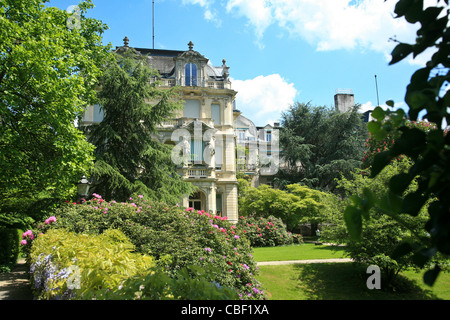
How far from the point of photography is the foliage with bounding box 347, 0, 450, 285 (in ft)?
3.75

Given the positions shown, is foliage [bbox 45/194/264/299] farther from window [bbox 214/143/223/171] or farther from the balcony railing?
the balcony railing

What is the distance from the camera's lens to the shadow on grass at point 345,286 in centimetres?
1125

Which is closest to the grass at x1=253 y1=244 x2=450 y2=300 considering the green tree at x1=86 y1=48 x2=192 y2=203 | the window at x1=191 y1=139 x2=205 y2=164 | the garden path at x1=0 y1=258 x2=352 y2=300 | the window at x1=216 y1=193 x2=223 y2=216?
the garden path at x1=0 y1=258 x2=352 y2=300

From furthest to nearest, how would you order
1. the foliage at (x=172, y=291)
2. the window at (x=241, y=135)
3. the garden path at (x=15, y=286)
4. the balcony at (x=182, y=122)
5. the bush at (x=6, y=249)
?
the window at (x=241, y=135)
the balcony at (x=182, y=122)
the bush at (x=6, y=249)
the garden path at (x=15, y=286)
the foliage at (x=172, y=291)

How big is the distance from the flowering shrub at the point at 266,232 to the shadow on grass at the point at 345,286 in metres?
9.11

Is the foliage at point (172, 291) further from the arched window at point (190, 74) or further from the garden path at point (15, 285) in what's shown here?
the arched window at point (190, 74)

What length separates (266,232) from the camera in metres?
23.5

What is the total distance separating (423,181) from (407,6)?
28.0 inches

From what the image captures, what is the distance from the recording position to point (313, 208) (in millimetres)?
26750

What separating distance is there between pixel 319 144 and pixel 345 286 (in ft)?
90.8

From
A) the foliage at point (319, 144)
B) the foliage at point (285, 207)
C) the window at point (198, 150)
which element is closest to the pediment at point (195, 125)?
the window at point (198, 150)

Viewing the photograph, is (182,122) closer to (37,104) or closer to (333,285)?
(37,104)

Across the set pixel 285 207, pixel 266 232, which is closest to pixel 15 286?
pixel 266 232
